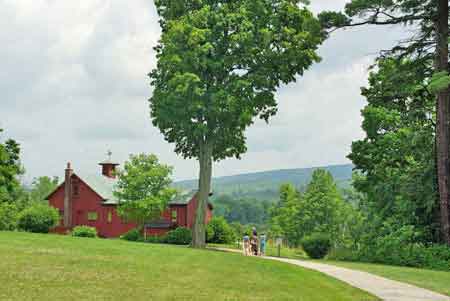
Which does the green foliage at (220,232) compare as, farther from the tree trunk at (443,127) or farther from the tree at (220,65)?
the tree trunk at (443,127)

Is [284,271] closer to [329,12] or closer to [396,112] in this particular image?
[329,12]

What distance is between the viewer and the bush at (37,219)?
42.9 meters

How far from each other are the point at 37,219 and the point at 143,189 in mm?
11688

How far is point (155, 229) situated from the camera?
5828cm

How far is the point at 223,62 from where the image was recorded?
115 ft

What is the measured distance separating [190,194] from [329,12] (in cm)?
3617

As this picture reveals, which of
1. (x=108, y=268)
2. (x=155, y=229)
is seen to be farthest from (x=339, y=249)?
(x=155, y=229)

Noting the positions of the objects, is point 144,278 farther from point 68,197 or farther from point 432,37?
point 68,197

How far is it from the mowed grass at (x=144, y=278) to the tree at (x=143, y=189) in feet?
95.9

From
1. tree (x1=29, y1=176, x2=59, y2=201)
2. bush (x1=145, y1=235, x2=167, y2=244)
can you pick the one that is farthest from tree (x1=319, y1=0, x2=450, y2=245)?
tree (x1=29, y1=176, x2=59, y2=201)

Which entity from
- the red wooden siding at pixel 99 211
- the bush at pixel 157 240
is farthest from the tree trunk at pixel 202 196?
the red wooden siding at pixel 99 211

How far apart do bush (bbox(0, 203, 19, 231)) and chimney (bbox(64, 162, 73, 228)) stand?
1181 centimetres

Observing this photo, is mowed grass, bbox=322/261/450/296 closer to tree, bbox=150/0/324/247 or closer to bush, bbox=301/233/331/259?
bush, bbox=301/233/331/259

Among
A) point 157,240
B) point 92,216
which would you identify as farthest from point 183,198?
point 157,240
